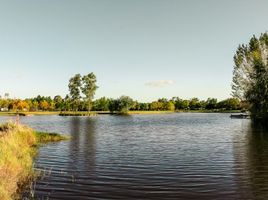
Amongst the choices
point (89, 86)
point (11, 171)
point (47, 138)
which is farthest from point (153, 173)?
point (89, 86)

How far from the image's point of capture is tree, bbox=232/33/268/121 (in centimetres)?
7125

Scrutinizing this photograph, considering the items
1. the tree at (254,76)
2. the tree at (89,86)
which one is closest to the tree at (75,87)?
the tree at (89,86)

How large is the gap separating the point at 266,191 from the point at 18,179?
13499 millimetres

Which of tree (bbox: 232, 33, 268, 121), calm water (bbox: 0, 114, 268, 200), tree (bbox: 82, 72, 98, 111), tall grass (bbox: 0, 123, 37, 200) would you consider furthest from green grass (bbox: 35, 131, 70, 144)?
tree (bbox: 82, 72, 98, 111)

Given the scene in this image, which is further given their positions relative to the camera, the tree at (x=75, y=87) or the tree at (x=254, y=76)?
the tree at (x=75, y=87)

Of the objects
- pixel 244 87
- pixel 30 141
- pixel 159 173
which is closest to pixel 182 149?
pixel 159 173

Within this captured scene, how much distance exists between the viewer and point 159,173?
22422mm

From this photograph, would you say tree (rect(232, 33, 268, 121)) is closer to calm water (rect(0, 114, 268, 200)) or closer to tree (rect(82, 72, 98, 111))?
calm water (rect(0, 114, 268, 200))

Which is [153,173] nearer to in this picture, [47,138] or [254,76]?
[47,138]

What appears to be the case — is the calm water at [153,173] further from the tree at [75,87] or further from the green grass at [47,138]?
the tree at [75,87]

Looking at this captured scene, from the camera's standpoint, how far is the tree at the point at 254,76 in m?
71.2

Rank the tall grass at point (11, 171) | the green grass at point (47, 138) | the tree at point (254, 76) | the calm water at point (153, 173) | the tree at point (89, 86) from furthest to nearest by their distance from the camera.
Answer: the tree at point (89, 86) < the tree at point (254, 76) < the green grass at point (47, 138) < the calm water at point (153, 173) < the tall grass at point (11, 171)

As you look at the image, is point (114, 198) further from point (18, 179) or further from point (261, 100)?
point (261, 100)

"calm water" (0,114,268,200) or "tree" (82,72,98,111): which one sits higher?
"tree" (82,72,98,111)
